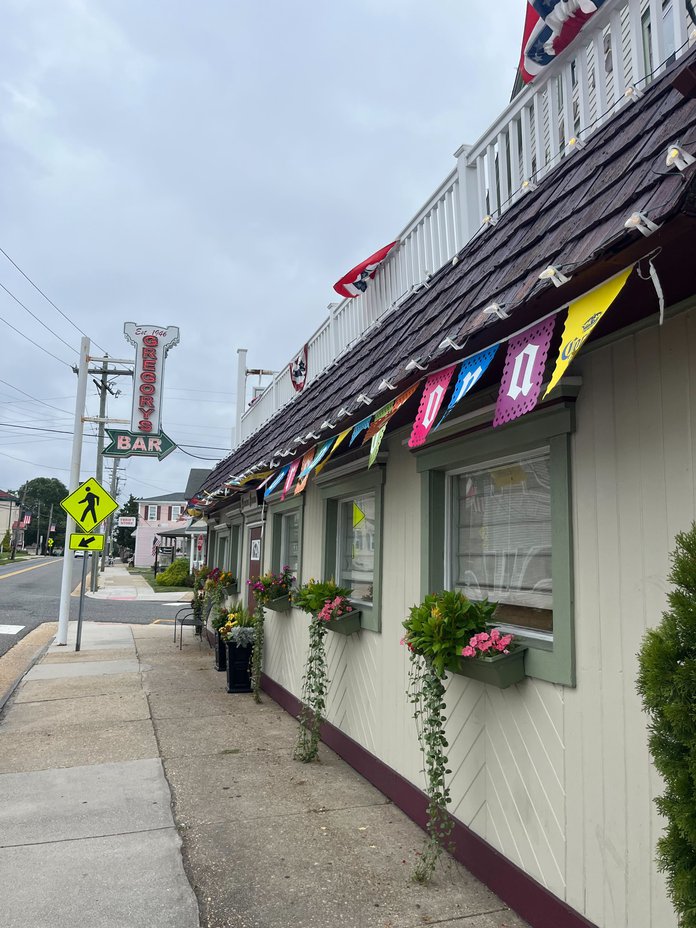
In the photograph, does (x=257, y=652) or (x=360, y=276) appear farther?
(x=257, y=652)

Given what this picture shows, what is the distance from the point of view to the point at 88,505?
11.9m

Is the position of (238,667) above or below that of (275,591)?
below

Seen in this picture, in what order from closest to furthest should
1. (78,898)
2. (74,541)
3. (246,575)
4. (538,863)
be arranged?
(538,863)
(78,898)
(246,575)
(74,541)

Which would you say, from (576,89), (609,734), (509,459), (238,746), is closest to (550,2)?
(576,89)

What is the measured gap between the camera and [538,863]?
3.15 metres

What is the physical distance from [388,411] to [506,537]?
1003 millimetres

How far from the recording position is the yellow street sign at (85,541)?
1191cm

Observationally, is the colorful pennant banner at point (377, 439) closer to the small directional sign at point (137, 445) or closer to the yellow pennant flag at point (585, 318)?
the yellow pennant flag at point (585, 318)

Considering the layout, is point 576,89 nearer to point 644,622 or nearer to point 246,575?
point 644,622

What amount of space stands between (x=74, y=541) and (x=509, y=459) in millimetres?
10058

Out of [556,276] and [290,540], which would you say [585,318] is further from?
[290,540]

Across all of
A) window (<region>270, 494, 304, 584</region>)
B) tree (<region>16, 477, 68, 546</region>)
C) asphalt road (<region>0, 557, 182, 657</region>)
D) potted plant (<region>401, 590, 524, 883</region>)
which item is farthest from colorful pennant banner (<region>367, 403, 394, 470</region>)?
tree (<region>16, 477, 68, 546</region>)

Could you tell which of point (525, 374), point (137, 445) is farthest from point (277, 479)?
point (137, 445)

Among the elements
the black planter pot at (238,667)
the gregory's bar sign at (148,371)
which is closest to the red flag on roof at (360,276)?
the black planter pot at (238,667)
